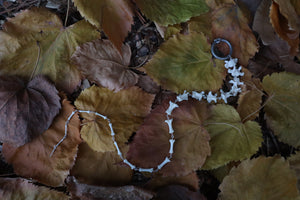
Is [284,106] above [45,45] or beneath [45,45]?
beneath

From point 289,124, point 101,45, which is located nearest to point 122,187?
point 101,45

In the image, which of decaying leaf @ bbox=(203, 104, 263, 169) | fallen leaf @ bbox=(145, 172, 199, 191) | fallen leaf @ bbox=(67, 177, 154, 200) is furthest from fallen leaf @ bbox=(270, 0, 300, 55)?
fallen leaf @ bbox=(67, 177, 154, 200)

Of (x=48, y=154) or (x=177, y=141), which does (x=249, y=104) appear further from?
(x=48, y=154)

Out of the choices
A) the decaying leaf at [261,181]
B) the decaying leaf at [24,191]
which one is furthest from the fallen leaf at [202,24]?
the decaying leaf at [24,191]

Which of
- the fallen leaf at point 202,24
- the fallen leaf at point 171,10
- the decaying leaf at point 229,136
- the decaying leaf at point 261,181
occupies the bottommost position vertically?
the decaying leaf at point 261,181

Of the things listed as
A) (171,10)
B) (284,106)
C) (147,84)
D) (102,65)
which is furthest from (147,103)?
(284,106)

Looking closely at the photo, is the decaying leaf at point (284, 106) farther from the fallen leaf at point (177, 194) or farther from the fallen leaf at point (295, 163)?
the fallen leaf at point (177, 194)
